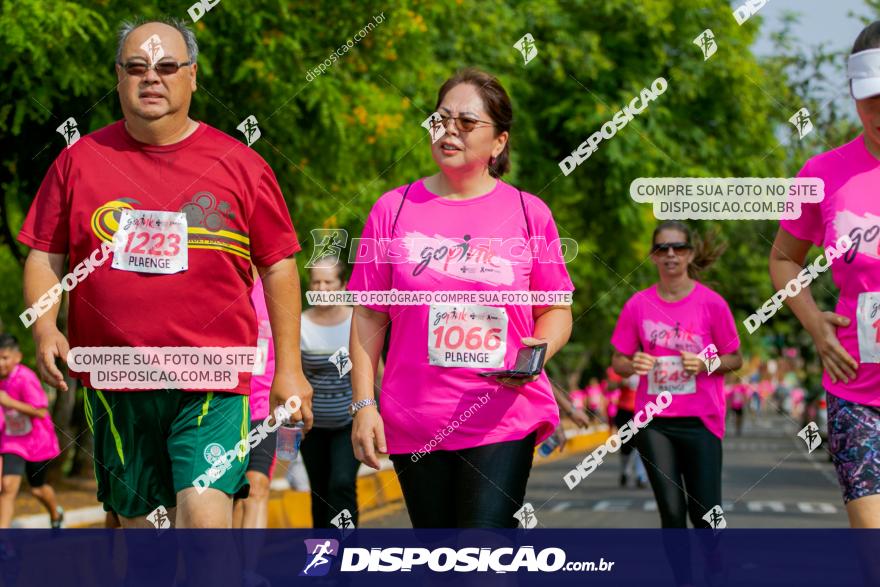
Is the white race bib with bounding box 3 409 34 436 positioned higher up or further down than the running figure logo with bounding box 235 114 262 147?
further down

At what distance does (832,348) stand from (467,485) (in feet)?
4.35

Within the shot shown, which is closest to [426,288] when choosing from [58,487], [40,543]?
[40,543]

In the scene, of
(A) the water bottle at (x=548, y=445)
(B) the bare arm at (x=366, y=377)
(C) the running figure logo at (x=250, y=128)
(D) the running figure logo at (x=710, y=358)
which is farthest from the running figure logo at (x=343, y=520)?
(C) the running figure logo at (x=250, y=128)

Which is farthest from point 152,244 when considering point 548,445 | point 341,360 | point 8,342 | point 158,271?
point 8,342

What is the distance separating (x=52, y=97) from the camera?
14.1m

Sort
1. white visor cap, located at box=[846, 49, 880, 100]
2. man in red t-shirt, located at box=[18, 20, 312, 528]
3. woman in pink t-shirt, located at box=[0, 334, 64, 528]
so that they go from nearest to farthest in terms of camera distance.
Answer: white visor cap, located at box=[846, 49, 880, 100] → man in red t-shirt, located at box=[18, 20, 312, 528] → woman in pink t-shirt, located at box=[0, 334, 64, 528]

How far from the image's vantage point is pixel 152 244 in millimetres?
5531

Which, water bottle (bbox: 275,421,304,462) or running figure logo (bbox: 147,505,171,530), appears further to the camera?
water bottle (bbox: 275,421,304,462)

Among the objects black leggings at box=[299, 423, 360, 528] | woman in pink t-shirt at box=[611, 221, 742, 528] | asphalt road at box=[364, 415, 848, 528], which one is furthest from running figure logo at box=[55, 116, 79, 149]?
woman in pink t-shirt at box=[611, 221, 742, 528]

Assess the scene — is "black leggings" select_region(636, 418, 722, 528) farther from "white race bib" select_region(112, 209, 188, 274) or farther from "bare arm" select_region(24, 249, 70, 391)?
"bare arm" select_region(24, 249, 70, 391)

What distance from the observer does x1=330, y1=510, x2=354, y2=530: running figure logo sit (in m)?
9.13

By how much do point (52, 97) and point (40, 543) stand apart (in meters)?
7.24

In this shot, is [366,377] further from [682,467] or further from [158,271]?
[682,467]

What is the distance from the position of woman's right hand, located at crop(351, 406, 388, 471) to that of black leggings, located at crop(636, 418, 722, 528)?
3.23m
